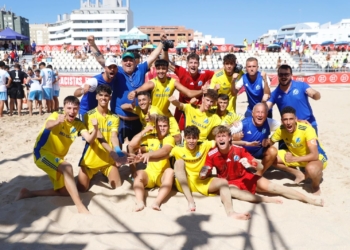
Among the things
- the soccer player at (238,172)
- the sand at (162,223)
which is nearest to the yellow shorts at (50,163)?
the sand at (162,223)

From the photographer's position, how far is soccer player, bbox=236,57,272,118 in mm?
5152

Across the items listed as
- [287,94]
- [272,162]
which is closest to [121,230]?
[272,162]

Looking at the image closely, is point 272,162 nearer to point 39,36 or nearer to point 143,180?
point 143,180

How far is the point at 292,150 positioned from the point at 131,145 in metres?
2.41

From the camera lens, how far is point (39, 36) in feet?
517

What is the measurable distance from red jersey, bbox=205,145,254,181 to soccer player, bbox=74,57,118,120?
195 centimetres

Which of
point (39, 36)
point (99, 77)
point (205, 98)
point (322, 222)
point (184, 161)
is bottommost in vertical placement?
point (322, 222)

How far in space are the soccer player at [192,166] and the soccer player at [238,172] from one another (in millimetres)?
170

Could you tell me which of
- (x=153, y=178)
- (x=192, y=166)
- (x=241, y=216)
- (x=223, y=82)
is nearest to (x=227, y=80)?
(x=223, y=82)

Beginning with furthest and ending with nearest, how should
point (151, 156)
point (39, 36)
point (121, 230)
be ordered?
point (39, 36) → point (151, 156) → point (121, 230)

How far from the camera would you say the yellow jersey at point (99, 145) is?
181 inches

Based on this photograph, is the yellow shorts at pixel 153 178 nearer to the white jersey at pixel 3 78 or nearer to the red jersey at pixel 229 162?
the red jersey at pixel 229 162

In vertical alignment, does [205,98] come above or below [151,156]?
above

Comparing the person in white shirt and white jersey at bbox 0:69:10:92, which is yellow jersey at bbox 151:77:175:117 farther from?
white jersey at bbox 0:69:10:92
